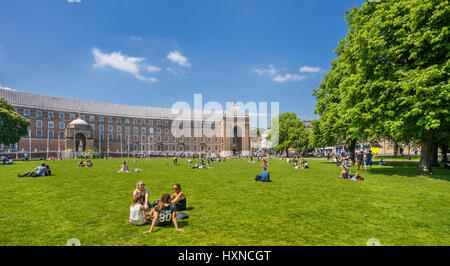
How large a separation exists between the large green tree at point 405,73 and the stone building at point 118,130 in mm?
67840

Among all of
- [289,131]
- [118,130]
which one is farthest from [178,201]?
[118,130]

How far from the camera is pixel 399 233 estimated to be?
596cm

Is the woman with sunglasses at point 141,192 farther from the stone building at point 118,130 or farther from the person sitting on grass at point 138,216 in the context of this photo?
the stone building at point 118,130

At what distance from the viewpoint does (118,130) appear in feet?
295

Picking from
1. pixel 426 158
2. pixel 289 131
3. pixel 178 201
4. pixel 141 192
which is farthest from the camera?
pixel 289 131

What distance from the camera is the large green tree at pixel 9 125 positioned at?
46.2 meters

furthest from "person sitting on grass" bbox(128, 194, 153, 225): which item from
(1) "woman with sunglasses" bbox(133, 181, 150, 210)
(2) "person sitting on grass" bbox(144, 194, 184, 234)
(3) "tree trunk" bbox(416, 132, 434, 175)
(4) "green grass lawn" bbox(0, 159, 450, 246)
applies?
(3) "tree trunk" bbox(416, 132, 434, 175)

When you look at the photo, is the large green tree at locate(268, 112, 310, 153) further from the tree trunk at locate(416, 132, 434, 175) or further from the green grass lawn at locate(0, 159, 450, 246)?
the green grass lawn at locate(0, 159, 450, 246)

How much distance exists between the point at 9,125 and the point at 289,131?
231 feet

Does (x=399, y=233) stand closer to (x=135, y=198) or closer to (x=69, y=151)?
(x=135, y=198)

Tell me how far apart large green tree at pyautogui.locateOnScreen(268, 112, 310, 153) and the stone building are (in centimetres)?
1550

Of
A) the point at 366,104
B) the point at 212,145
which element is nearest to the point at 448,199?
the point at 366,104

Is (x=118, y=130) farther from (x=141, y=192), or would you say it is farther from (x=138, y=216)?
(x=138, y=216)
